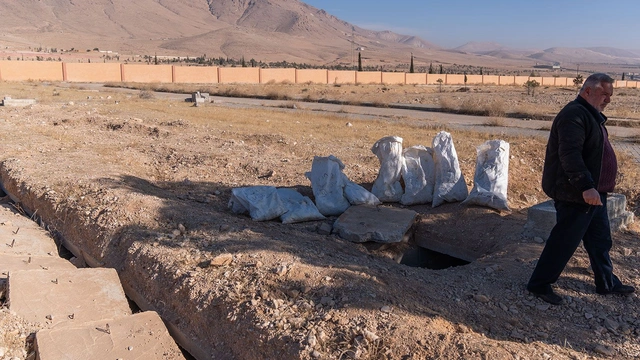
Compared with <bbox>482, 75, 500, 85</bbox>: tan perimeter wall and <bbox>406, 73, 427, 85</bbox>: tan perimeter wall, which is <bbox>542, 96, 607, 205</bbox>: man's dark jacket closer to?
<bbox>406, 73, 427, 85</bbox>: tan perimeter wall

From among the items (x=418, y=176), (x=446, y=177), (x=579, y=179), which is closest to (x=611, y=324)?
(x=579, y=179)

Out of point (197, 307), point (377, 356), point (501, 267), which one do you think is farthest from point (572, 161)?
point (197, 307)

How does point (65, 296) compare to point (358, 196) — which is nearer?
point (65, 296)

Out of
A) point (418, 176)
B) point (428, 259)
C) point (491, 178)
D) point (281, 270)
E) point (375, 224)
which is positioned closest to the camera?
point (281, 270)

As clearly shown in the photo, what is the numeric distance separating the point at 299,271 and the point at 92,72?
148 feet

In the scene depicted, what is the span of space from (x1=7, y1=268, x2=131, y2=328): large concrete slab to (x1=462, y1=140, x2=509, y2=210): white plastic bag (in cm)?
396

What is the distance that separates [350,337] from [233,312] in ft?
3.06

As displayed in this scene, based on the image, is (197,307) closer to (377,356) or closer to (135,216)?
(377,356)

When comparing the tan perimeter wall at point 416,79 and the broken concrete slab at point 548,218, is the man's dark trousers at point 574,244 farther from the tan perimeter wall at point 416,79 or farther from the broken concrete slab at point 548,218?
the tan perimeter wall at point 416,79

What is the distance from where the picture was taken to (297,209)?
6.29 meters

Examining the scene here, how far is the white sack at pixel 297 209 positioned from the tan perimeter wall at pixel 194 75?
4293cm

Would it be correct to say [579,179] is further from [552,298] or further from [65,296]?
[65,296]

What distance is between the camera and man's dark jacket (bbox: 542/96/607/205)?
3.69 m

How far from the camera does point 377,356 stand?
3.22m
